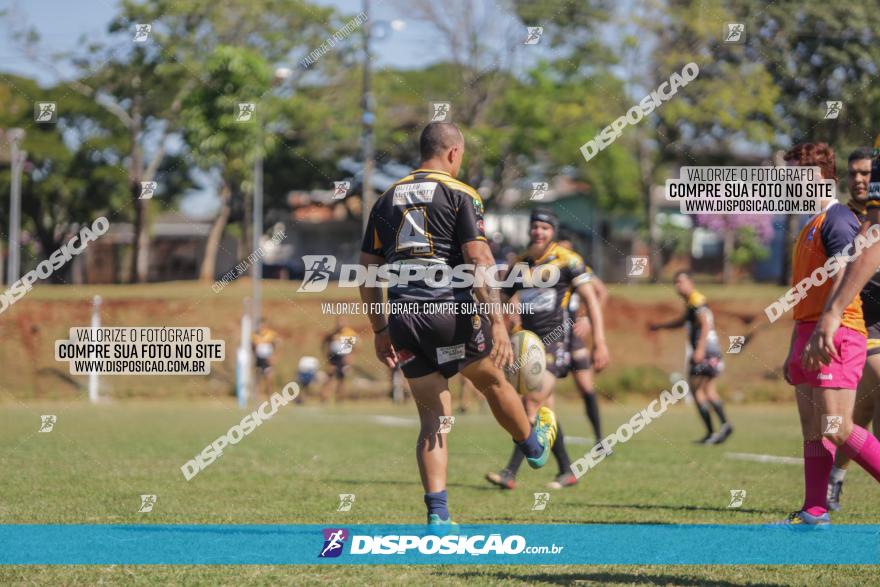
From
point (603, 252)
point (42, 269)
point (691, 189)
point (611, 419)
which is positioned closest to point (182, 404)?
point (42, 269)

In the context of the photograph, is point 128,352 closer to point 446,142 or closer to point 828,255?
point 446,142

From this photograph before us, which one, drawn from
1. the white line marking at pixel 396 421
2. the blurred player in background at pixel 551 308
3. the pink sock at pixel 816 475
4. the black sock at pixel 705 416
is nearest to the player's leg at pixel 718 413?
the black sock at pixel 705 416

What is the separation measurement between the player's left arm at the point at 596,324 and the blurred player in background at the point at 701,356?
222 inches

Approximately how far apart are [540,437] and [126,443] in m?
7.91

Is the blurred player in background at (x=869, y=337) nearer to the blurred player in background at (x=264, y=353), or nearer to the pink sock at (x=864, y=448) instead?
the pink sock at (x=864, y=448)

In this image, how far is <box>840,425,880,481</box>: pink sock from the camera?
595 cm

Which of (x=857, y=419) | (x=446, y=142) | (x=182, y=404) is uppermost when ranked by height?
(x=446, y=142)

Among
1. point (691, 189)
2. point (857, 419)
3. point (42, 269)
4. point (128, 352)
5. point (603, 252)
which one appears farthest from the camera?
point (603, 252)

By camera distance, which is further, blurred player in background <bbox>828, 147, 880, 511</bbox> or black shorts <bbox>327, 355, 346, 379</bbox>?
black shorts <bbox>327, 355, 346, 379</bbox>

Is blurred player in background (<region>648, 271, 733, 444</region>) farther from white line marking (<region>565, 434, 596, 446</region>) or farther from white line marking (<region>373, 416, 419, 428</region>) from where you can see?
white line marking (<region>373, 416, 419, 428</region>)

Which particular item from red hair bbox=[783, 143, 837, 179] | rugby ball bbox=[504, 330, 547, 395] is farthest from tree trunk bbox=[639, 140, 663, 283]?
red hair bbox=[783, 143, 837, 179]

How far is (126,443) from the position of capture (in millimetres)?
13289

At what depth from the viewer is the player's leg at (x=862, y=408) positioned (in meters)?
7.63

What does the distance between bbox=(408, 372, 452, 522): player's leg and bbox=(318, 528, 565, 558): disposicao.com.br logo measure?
0.27 metres
